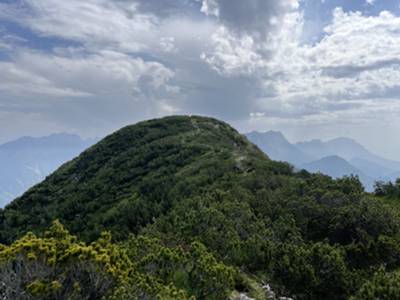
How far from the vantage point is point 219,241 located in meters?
23.0

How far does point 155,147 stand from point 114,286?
108 meters

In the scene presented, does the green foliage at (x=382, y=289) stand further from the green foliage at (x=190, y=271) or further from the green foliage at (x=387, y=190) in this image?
the green foliage at (x=387, y=190)

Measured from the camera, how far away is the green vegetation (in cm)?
1072

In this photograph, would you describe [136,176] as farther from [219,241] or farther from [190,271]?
[190,271]

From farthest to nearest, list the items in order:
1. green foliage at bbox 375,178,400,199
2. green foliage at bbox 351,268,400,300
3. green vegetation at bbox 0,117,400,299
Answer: green foliage at bbox 375,178,400,199 → green foliage at bbox 351,268,400,300 → green vegetation at bbox 0,117,400,299

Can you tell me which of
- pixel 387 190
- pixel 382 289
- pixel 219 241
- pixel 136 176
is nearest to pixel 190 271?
pixel 382 289

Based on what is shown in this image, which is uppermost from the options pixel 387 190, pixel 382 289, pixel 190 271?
pixel 190 271

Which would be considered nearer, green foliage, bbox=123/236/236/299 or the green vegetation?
the green vegetation

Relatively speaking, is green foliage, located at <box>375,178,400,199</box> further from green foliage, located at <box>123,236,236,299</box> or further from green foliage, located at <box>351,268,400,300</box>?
green foliage, located at <box>123,236,236,299</box>

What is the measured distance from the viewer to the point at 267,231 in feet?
91.9

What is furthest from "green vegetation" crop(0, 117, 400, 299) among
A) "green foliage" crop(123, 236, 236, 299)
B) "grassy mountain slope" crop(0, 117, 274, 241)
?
"grassy mountain slope" crop(0, 117, 274, 241)

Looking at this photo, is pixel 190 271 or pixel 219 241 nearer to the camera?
pixel 190 271

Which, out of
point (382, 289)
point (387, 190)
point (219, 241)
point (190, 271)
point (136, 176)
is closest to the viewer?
point (382, 289)

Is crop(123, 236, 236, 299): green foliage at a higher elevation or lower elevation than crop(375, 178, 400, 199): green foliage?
higher
